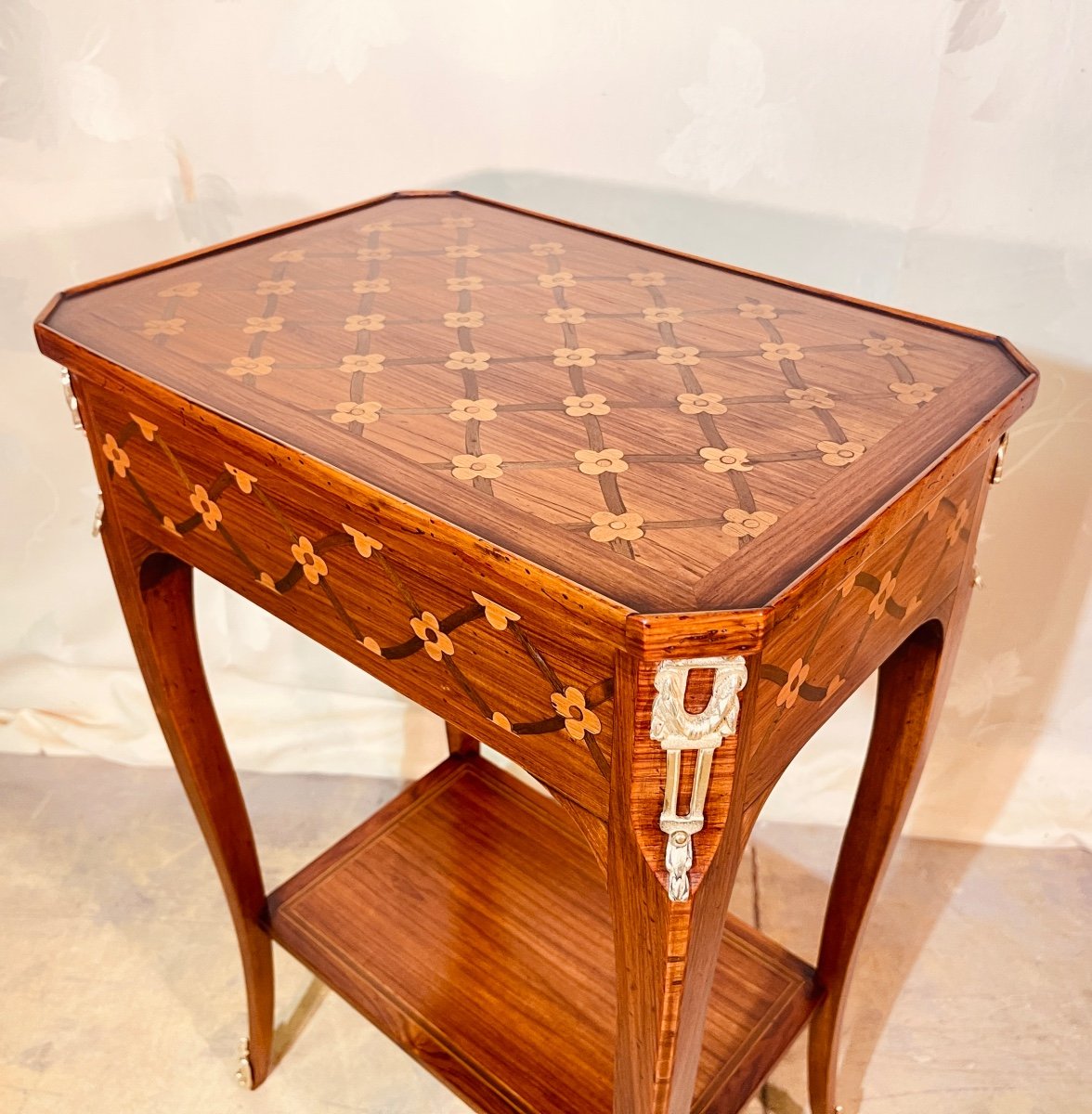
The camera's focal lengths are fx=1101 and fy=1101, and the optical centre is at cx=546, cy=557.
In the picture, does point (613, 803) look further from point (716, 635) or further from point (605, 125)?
point (605, 125)

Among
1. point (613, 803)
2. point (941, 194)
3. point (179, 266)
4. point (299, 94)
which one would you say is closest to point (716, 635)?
point (613, 803)

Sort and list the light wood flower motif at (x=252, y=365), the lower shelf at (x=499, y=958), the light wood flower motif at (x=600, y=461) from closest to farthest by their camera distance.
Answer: the light wood flower motif at (x=600, y=461)
the light wood flower motif at (x=252, y=365)
the lower shelf at (x=499, y=958)

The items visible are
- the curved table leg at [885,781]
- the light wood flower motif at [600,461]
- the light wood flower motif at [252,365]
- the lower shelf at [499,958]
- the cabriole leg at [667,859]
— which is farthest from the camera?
the lower shelf at [499,958]

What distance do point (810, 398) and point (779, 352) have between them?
77 millimetres

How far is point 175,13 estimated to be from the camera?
4.17ft

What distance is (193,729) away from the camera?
1.00m

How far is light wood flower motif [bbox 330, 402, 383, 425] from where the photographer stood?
708mm

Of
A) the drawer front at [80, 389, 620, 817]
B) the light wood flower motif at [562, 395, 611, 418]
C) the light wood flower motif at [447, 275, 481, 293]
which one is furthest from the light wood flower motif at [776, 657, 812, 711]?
the light wood flower motif at [447, 275, 481, 293]

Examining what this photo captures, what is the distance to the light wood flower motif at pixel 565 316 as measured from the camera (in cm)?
85

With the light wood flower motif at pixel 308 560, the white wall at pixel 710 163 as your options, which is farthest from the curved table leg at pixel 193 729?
the white wall at pixel 710 163

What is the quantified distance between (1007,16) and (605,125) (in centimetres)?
42

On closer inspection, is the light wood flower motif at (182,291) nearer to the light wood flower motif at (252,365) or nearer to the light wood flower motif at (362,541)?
the light wood flower motif at (252,365)

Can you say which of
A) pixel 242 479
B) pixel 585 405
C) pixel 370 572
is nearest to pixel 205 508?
pixel 242 479

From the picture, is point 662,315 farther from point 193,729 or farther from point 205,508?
point 193,729
